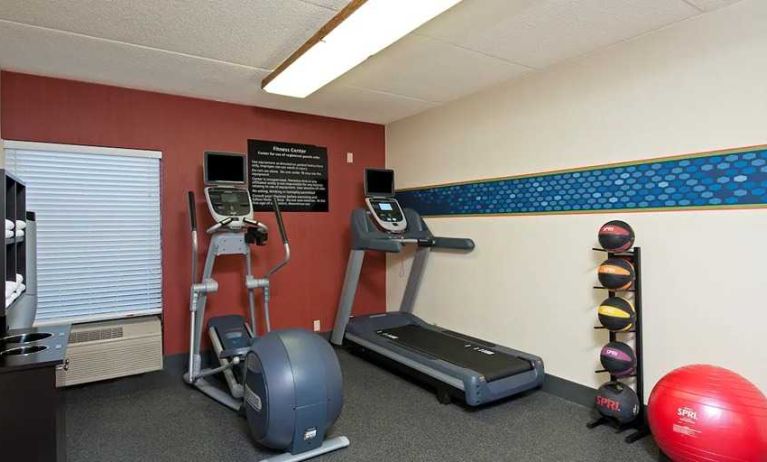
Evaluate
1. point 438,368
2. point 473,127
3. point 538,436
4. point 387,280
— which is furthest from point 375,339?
point 473,127

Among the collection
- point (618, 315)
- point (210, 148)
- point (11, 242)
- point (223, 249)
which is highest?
point (210, 148)

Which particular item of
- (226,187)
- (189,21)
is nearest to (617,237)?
(189,21)

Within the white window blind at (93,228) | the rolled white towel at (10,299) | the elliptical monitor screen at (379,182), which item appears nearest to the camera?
the rolled white towel at (10,299)

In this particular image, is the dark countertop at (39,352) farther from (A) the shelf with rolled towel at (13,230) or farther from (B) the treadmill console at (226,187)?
(B) the treadmill console at (226,187)

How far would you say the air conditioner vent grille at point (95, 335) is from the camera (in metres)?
3.62

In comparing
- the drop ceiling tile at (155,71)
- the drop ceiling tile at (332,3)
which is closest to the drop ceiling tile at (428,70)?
the drop ceiling tile at (155,71)

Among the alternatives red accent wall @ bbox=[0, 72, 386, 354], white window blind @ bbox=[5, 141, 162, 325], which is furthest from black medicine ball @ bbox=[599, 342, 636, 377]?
white window blind @ bbox=[5, 141, 162, 325]

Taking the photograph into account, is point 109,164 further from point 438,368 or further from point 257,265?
point 438,368

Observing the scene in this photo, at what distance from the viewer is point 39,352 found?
1.76 metres

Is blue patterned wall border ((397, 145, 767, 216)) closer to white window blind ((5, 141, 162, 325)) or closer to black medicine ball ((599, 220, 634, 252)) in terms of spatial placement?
black medicine ball ((599, 220, 634, 252))

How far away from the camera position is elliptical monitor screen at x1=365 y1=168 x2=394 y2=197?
4691 mm

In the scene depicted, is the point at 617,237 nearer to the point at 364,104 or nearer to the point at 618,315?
the point at 618,315

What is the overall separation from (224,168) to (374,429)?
98.2 inches

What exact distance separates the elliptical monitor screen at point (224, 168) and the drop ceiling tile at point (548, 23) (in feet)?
6.61
